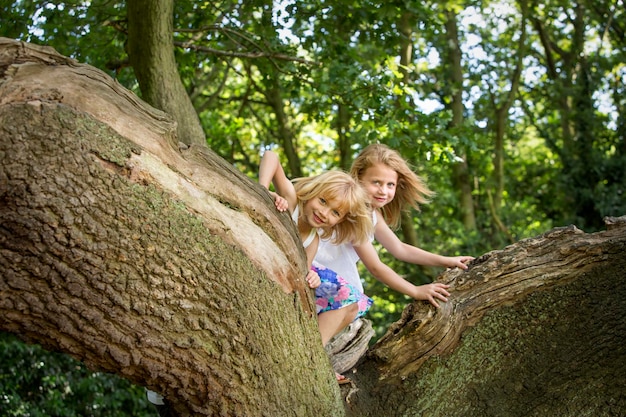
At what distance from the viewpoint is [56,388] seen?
30.5 ft

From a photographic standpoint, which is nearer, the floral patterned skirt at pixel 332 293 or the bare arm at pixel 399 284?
the bare arm at pixel 399 284

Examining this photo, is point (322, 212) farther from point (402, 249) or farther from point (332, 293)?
point (402, 249)

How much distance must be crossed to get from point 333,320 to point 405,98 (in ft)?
10.1

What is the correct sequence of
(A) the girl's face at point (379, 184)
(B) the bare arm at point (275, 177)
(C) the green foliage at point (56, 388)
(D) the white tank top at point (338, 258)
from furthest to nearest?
(C) the green foliage at point (56, 388), (A) the girl's face at point (379, 184), (D) the white tank top at point (338, 258), (B) the bare arm at point (275, 177)

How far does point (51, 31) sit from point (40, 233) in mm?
4164

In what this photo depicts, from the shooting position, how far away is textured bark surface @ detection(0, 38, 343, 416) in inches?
92.0

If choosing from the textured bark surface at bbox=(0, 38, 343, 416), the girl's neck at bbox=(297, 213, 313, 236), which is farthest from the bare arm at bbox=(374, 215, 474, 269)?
the textured bark surface at bbox=(0, 38, 343, 416)

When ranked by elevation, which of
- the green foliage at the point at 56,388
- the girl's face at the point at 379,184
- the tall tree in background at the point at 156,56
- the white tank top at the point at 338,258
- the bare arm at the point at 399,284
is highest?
the tall tree in background at the point at 156,56

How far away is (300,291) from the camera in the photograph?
121 inches

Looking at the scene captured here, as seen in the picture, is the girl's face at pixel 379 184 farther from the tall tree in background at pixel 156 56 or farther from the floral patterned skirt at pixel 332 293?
the tall tree in background at pixel 156 56

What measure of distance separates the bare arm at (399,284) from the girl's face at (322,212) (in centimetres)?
33

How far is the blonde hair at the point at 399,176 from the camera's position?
4.52 m

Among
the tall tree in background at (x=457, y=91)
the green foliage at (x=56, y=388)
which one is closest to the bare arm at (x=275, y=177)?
the green foliage at (x=56, y=388)

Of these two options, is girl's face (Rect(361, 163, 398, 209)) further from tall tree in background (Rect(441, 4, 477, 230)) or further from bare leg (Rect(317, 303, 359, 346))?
tall tree in background (Rect(441, 4, 477, 230))
